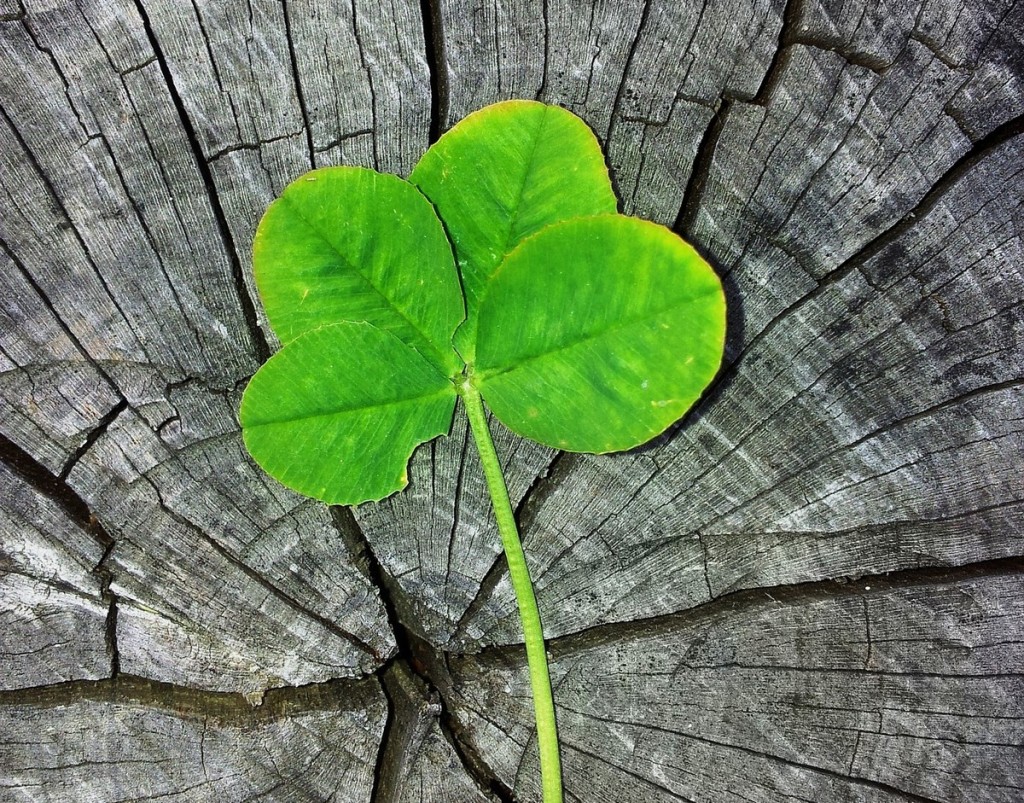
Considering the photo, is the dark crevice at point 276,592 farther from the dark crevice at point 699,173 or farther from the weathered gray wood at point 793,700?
the dark crevice at point 699,173

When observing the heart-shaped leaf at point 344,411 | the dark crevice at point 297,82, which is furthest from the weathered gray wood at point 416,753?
the dark crevice at point 297,82

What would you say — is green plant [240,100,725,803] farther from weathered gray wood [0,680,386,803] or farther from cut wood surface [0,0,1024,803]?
weathered gray wood [0,680,386,803]

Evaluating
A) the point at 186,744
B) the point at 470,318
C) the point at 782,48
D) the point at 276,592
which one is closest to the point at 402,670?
the point at 276,592

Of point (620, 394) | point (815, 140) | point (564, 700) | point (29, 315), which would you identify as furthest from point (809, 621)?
point (29, 315)

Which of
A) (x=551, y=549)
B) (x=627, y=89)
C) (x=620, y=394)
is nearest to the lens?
(x=620, y=394)

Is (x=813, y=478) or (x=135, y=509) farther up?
(x=813, y=478)

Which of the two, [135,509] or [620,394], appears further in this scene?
[135,509]

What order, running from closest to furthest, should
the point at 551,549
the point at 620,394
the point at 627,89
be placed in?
the point at 620,394
the point at 627,89
the point at 551,549

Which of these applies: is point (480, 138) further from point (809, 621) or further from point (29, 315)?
point (809, 621)
